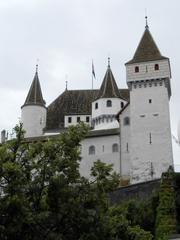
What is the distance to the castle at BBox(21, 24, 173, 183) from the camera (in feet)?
165

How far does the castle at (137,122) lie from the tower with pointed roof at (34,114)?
1911 mm

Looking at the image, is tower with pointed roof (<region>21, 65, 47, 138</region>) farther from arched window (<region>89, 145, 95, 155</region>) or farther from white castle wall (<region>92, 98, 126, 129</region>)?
arched window (<region>89, 145, 95, 155</region>)

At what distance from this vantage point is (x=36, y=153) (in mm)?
17500

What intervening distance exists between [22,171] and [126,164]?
121ft

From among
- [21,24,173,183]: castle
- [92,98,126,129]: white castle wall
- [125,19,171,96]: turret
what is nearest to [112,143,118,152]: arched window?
[21,24,173,183]: castle

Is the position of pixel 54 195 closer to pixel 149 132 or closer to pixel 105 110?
pixel 149 132

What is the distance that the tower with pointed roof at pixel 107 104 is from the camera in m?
62.2

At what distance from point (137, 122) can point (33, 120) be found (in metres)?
17.6

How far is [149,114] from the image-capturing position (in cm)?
5219

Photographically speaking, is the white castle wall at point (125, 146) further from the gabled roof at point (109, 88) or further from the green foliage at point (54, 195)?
the green foliage at point (54, 195)

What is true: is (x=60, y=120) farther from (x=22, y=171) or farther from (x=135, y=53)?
(x=22, y=171)

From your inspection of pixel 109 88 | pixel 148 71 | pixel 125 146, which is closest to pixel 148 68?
pixel 148 71

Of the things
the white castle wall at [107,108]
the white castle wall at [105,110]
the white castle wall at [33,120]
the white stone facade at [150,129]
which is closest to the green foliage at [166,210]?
the white stone facade at [150,129]

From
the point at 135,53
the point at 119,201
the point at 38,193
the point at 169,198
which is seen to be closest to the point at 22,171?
the point at 38,193
